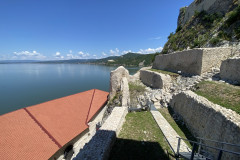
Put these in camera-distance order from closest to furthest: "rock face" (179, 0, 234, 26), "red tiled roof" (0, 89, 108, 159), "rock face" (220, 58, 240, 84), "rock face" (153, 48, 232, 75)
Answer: "rock face" (220, 58, 240, 84) → "red tiled roof" (0, 89, 108, 159) → "rock face" (153, 48, 232, 75) → "rock face" (179, 0, 234, 26)

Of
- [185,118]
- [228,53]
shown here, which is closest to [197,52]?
[228,53]

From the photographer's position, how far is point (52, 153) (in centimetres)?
852

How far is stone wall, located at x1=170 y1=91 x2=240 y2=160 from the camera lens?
3951mm

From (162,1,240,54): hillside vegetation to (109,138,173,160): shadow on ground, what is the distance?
12529mm

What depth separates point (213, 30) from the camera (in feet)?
49.0

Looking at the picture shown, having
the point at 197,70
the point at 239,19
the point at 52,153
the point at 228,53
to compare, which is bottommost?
the point at 52,153

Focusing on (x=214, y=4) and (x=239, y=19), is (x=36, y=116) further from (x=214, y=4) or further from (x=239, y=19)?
(x=214, y=4)

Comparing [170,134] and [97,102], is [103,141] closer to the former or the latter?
A: [170,134]

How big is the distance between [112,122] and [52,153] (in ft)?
18.9

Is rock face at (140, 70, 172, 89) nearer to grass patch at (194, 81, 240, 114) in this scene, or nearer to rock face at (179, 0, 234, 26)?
grass patch at (194, 81, 240, 114)

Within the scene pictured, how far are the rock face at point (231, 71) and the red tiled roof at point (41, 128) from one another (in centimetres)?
1334

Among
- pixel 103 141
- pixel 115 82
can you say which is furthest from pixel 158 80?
pixel 103 141

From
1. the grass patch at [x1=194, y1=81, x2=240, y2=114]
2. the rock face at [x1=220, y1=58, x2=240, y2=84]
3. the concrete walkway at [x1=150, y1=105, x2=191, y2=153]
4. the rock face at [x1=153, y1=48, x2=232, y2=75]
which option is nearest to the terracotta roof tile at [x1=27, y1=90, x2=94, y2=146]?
the concrete walkway at [x1=150, y1=105, x2=191, y2=153]

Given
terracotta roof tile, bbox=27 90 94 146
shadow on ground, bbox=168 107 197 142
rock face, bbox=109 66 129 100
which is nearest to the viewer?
shadow on ground, bbox=168 107 197 142
